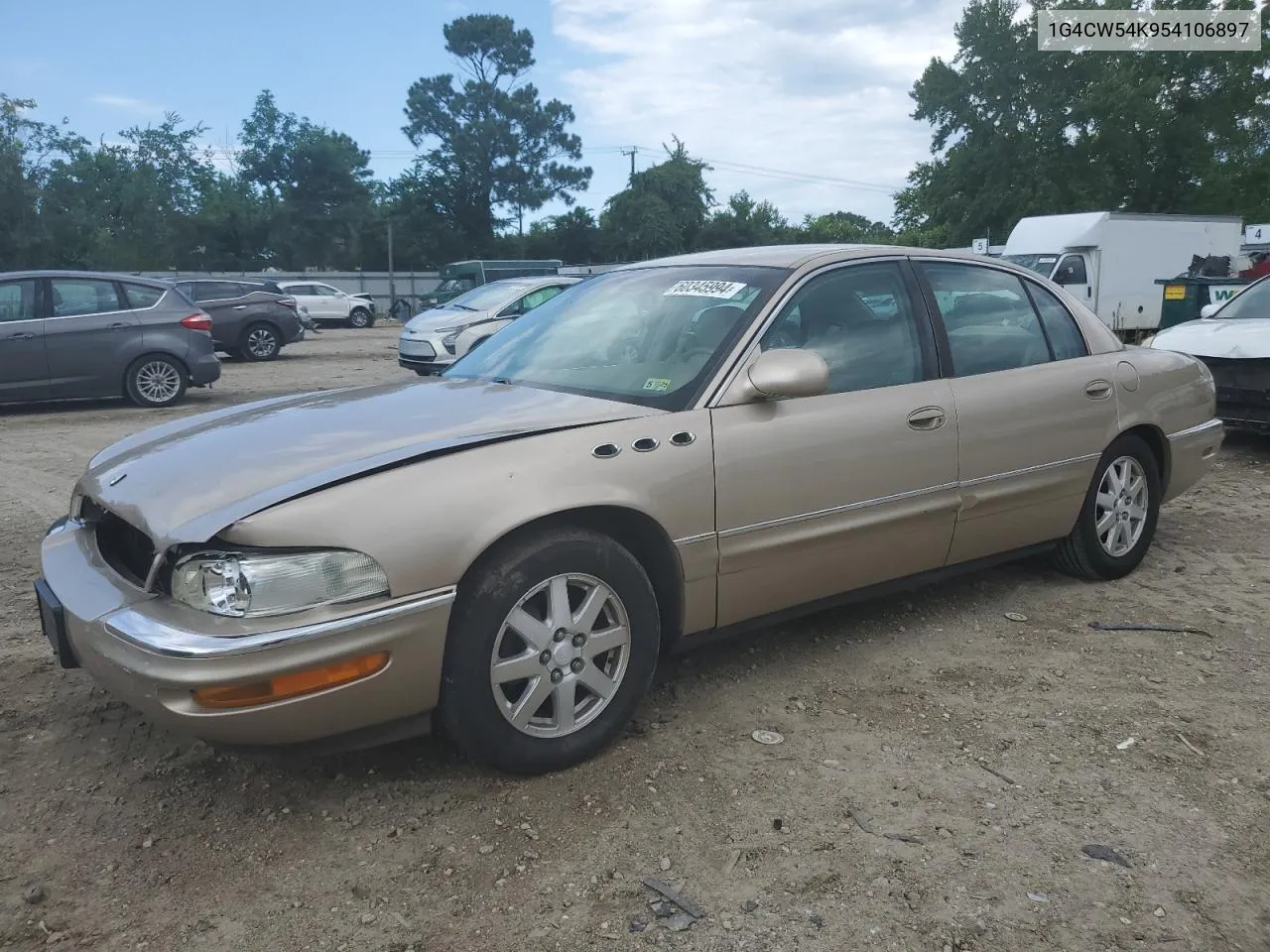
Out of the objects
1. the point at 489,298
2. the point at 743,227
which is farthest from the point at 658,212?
the point at 489,298

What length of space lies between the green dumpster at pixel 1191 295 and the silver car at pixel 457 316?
25.5 ft

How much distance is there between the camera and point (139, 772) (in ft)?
9.87

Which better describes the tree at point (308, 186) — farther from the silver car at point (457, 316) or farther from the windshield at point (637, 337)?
the windshield at point (637, 337)

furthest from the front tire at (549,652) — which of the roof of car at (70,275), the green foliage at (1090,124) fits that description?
the green foliage at (1090,124)

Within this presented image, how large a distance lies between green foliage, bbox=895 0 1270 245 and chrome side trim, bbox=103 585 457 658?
4166 cm

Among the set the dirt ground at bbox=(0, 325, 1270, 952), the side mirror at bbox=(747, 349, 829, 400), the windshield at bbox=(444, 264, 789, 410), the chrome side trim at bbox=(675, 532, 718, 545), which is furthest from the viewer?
the windshield at bbox=(444, 264, 789, 410)

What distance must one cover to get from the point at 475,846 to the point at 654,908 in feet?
1.71

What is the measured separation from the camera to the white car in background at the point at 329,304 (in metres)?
31.1

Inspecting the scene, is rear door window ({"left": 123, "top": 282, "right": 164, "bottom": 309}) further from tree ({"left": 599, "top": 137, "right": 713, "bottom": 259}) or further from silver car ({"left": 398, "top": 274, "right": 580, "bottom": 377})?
tree ({"left": 599, "top": 137, "right": 713, "bottom": 259})

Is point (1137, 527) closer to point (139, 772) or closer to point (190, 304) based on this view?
point (139, 772)

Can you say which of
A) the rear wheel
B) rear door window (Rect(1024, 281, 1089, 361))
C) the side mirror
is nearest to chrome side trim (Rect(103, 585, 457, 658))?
the side mirror

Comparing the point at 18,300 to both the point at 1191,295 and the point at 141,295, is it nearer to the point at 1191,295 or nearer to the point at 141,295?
the point at 141,295

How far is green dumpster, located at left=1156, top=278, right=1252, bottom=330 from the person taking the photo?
13125 millimetres

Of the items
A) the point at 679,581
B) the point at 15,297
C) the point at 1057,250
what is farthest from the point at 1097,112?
the point at 679,581
